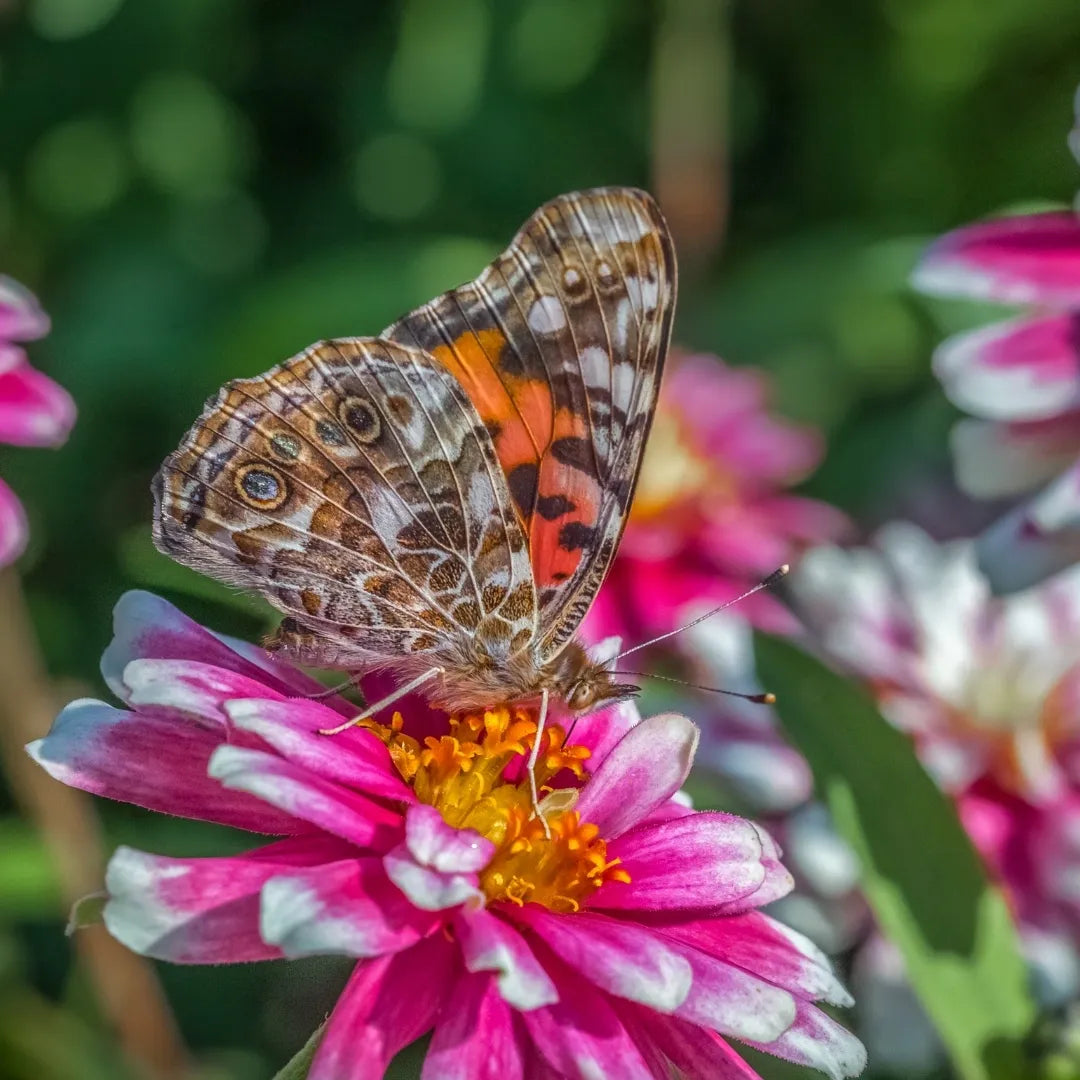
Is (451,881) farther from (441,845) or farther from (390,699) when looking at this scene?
(390,699)

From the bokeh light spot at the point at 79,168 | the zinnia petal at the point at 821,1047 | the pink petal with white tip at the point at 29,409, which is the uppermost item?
the bokeh light spot at the point at 79,168

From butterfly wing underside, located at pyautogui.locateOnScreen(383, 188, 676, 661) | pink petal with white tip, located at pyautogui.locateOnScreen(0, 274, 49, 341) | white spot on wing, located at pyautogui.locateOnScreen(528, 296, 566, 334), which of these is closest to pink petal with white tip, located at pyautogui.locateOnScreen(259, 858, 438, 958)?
butterfly wing underside, located at pyautogui.locateOnScreen(383, 188, 676, 661)

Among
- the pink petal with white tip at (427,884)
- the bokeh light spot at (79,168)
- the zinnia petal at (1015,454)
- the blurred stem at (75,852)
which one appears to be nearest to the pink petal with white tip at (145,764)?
the pink petal with white tip at (427,884)

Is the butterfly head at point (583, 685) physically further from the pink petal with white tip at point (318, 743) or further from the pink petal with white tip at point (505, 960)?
the pink petal with white tip at point (505, 960)

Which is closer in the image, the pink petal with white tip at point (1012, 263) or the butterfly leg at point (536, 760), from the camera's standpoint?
the butterfly leg at point (536, 760)

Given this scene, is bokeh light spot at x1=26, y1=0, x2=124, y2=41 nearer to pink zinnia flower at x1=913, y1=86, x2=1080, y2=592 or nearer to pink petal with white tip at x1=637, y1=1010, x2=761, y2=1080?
pink zinnia flower at x1=913, y1=86, x2=1080, y2=592

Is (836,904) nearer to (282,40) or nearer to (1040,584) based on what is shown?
(1040,584)

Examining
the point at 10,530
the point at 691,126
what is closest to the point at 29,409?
the point at 10,530
